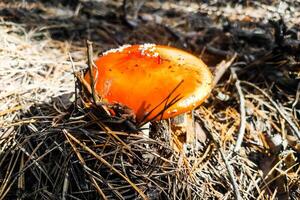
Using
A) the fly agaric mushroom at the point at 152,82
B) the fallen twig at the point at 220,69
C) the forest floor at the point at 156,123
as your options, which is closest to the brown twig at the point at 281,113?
the forest floor at the point at 156,123

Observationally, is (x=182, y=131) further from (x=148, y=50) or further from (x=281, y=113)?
(x=281, y=113)

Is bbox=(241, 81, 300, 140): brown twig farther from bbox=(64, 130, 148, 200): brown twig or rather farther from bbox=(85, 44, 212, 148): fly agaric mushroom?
bbox=(64, 130, 148, 200): brown twig

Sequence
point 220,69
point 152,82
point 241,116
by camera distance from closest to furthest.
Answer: point 152,82
point 241,116
point 220,69

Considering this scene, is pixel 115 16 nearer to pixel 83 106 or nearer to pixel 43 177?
pixel 83 106

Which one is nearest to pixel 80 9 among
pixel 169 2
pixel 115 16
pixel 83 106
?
pixel 115 16

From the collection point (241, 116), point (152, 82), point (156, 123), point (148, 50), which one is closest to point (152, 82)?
point (152, 82)

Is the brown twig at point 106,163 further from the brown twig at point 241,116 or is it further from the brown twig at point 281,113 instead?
the brown twig at point 281,113
